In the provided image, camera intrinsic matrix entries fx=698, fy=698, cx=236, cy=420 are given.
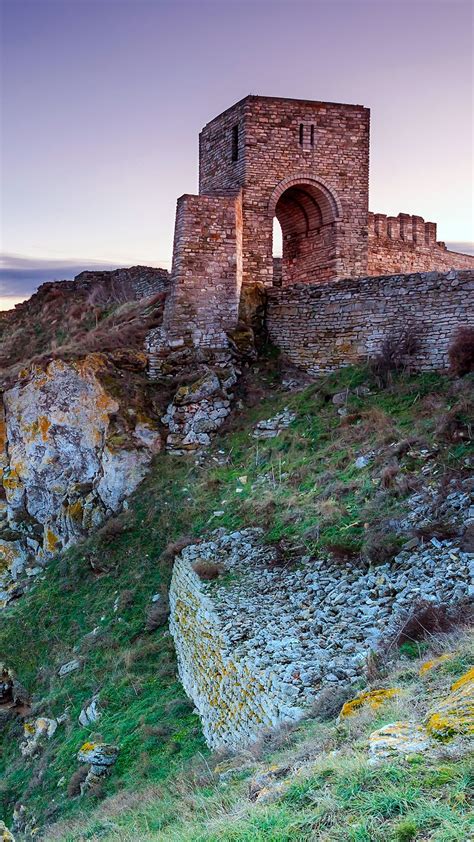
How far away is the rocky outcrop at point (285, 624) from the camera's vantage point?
22.1ft

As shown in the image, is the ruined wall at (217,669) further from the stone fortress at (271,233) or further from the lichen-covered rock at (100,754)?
the stone fortress at (271,233)

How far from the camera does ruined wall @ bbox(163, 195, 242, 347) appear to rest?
15.8 metres

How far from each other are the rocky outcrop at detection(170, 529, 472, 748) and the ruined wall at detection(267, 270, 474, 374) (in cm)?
607

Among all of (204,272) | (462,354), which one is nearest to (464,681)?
(462,354)

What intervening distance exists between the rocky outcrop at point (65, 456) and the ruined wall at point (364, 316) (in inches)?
146

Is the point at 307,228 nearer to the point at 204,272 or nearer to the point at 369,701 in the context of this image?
the point at 204,272

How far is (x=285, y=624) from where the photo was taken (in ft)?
25.5

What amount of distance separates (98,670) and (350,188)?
12300mm

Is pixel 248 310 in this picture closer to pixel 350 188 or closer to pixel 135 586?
pixel 350 188

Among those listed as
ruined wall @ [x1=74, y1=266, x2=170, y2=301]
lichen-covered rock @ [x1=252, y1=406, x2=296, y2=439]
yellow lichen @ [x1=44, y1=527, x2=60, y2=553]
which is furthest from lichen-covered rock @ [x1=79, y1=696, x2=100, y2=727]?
ruined wall @ [x1=74, y1=266, x2=170, y2=301]

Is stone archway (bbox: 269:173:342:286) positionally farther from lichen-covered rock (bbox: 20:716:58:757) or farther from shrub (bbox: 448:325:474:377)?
lichen-covered rock (bbox: 20:716:58:757)

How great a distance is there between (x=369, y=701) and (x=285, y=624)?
2.44m

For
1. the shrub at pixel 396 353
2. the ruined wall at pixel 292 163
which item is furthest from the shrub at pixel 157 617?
the ruined wall at pixel 292 163

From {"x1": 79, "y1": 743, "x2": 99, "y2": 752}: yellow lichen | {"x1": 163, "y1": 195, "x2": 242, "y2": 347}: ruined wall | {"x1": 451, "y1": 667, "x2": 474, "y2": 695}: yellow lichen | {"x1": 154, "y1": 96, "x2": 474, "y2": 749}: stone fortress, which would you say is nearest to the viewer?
{"x1": 451, "y1": 667, "x2": 474, "y2": 695}: yellow lichen
